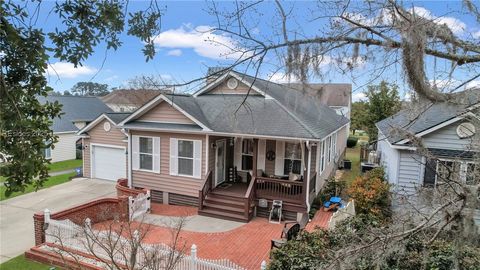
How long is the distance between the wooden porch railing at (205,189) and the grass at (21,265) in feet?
16.9

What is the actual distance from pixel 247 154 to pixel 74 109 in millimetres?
19786

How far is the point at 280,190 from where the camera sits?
464 inches

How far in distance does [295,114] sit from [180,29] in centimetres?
892

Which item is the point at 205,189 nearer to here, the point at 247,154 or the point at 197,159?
the point at 197,159

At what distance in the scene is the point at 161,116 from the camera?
42.2 feet

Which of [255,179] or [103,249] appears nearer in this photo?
[103,249]

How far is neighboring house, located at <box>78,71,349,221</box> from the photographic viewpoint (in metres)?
11.5

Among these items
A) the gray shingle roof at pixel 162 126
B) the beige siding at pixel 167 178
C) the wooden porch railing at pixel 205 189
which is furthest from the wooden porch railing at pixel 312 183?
the gray shingle roof at pixel 162 126

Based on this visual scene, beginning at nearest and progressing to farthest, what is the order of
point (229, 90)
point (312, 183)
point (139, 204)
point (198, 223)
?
point (198, 223) → point (139, 204) → point (312, 183) → point (229, 90)

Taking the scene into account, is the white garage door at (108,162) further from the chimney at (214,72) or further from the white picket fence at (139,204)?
the chimney at (214,72)

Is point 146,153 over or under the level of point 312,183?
over

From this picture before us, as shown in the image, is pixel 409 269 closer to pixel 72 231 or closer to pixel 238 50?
pixel 238 50

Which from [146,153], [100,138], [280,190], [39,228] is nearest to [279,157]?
[280,190]

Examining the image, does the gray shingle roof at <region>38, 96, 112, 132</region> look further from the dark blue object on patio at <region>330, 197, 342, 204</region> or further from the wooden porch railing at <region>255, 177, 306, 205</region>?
the dark blue object on patio at <region>330, 197, 342, 204</region>
